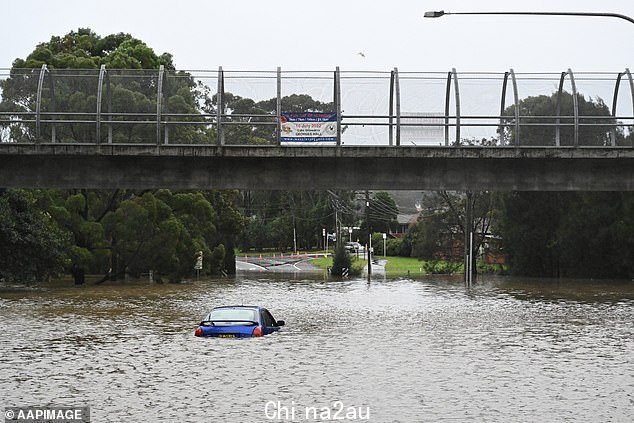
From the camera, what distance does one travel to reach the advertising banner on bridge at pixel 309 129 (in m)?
35.7

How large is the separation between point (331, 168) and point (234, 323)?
10965mm

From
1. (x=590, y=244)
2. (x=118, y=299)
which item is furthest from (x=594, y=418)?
(x=590, y=244)

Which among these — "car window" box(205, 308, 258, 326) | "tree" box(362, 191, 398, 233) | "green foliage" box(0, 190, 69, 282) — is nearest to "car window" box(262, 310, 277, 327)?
"car window" box(205, 308, 258, 326)

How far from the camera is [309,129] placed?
35781 millimetres

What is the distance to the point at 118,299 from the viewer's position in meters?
47.8

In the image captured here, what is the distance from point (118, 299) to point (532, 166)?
69.1 feet

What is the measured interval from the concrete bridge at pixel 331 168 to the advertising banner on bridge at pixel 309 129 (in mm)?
522

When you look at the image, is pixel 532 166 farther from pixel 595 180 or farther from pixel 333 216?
pixel 333 216

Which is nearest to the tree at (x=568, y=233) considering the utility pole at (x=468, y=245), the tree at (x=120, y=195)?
the utility pole at (x=468, y=245)

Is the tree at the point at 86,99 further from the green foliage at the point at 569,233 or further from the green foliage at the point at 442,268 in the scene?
the green foliage at the point at 442,268

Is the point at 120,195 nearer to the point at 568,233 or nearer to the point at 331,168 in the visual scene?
the point at 331,168

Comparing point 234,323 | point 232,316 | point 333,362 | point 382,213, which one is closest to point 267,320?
point 232,316

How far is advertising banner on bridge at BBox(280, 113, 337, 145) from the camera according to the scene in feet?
117

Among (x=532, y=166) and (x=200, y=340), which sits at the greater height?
(x=532, y=166)
